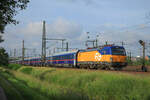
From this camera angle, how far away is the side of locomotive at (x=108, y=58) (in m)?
26.2

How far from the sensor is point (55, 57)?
157 ft

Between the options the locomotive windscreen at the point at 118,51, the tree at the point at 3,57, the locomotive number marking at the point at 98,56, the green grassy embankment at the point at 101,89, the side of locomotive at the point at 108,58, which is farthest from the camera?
the tree at the point at 3,57

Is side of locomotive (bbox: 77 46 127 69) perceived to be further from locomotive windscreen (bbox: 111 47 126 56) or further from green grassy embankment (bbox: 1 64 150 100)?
green grassy embankment (bbox: 1 64 150 100)

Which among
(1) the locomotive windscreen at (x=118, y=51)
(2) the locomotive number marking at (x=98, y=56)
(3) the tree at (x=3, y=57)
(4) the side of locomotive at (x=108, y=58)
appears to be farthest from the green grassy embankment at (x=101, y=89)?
(3) the tree at (x=3, y=57)

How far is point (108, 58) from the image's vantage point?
26.5m

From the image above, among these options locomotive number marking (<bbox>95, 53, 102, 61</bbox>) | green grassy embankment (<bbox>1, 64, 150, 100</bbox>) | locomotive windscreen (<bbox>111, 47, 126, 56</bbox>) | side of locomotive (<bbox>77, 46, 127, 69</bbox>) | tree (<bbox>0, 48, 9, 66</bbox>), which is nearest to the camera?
green grassy embankment (<bbox>1, 64, 150, 100</bbox>)

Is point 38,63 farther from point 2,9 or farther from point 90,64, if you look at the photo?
point 2,9

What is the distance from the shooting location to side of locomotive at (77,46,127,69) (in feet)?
85.9

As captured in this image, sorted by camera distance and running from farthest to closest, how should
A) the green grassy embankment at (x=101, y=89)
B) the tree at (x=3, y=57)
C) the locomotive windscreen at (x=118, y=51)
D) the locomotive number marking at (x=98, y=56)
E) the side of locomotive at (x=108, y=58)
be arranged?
the tree at (x=3, y=57), the locomotive number marking at (x=98, y=56), the locomotive windscreen at (x=118, y=51), the side of locomotive at (x=108, y=58), the green grassy embankment at (x=101, y=89)

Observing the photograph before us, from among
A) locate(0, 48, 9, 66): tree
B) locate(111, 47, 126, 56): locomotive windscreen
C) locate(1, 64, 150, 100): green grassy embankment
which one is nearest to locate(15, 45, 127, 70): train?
locate(111, 47, 126, 56): locomotive windscreen

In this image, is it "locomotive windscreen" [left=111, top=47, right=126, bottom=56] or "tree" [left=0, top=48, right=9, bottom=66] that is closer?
"locomotive windscreen" [left=111, top=47, right=126, bottom=56]

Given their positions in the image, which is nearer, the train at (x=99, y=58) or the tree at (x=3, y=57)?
the train at (x=99, y=58)

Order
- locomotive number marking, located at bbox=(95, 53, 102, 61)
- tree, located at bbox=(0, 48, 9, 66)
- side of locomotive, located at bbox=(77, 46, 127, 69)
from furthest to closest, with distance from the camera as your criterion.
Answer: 1. tree, located at bbox=(0, 48, 9, 66)
2. locomotive number marking, located at bbox=(95, 53, 102, 61)
3. side of locomotive, located at bbox=(77, 46, 127, 69)

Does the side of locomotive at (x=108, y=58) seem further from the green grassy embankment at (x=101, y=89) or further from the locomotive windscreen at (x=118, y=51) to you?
the green grassy embankment at (x=101, y=89)
